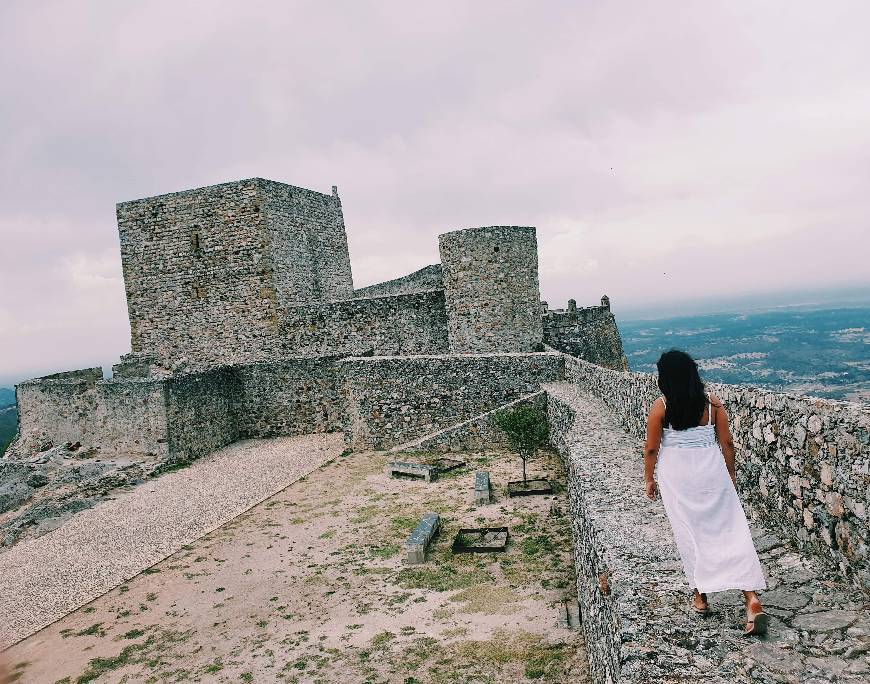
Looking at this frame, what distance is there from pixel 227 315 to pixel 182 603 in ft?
44.6

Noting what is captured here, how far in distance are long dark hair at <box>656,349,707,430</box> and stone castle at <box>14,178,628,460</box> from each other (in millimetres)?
11153

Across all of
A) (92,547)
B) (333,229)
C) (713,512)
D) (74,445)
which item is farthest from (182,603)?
(333,229)

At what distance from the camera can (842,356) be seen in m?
20.0

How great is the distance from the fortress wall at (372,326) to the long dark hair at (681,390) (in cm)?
1422

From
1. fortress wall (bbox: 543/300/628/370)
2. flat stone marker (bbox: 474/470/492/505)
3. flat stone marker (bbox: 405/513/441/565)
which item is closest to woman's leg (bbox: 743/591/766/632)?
flat stone marker (bbox: 405/513/441/565)

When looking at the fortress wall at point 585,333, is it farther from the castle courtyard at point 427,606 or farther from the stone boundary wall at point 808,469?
the stone boundary wall at point 808,469

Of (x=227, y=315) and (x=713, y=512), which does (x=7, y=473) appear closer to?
(x=227, y=315)

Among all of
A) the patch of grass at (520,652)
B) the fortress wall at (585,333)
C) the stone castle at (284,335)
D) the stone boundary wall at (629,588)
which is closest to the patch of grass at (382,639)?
the patch of grass at (520,652)

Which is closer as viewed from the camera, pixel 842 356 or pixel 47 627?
pixel 47 627

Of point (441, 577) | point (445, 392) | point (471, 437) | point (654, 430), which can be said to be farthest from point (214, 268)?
point (654, 430)

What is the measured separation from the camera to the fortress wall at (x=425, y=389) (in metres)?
14.5

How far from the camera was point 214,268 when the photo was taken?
19.8 m

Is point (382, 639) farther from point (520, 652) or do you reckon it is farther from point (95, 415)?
point (95, 415)

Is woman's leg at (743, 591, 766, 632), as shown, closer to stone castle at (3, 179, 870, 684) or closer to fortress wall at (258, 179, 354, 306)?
stone castle at (3, 179, 870, 684)
